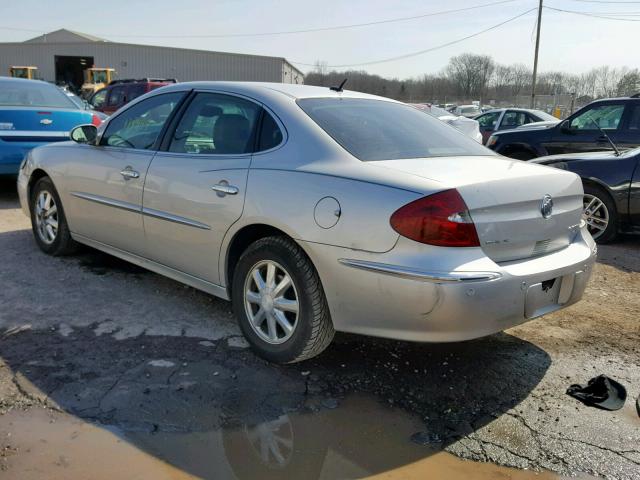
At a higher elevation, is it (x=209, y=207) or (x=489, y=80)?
(x=489, y=80)

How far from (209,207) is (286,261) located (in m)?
0.70

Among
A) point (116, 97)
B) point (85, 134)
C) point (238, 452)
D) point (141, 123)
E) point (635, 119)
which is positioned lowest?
point (238, 452)

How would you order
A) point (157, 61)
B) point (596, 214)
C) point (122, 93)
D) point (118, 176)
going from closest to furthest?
point (118, 176) < point (596, 214) < point (122, 93) < point (157, 61)

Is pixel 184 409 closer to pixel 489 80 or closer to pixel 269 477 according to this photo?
pixel 269 477

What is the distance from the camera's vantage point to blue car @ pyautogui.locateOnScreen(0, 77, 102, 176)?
24.1 ft

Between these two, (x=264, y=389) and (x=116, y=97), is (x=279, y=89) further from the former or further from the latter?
(x=116, y=97)

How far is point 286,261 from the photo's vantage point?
125 inches

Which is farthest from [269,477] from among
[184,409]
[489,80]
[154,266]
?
[489,80]

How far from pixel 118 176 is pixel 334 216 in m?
2.06

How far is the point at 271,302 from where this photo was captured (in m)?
3.34

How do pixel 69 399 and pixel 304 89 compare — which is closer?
pixel 69 399

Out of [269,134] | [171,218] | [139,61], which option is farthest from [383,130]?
[139,61]

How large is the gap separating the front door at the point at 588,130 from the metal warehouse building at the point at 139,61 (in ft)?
144

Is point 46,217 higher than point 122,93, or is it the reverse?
point 122,93
